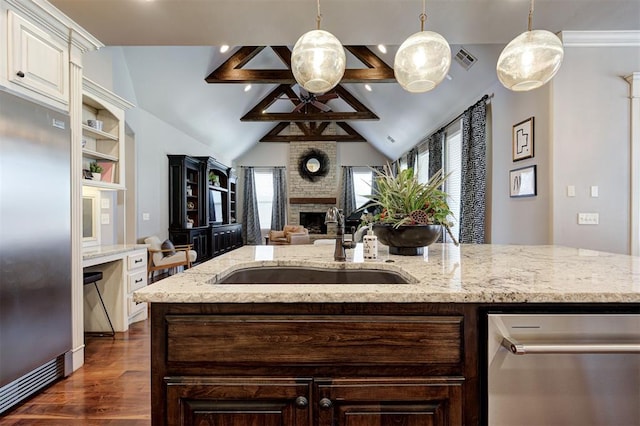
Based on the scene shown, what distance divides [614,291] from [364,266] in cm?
83

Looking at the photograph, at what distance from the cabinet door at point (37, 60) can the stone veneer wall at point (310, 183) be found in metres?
7.45

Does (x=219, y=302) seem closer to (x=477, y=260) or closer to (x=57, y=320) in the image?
(x=477, y=260)

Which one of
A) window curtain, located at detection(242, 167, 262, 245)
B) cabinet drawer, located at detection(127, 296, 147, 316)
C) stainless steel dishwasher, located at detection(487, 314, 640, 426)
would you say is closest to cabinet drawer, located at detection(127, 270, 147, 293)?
cabinet drawer, located at detection(127, 296, 147, 316)

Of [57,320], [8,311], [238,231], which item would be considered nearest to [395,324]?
[8,311]

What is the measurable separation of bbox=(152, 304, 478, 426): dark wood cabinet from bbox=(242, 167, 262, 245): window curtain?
341 inches

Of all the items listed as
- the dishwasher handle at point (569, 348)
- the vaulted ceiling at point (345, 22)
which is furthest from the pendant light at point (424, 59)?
the dishwasher handle at point (569, 348)

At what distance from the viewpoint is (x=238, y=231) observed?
8.82 meters

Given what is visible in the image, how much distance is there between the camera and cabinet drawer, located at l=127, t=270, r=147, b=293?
10.3ft

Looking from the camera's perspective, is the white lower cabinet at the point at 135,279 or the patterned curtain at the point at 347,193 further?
the patterned curtain at the point at 347,193

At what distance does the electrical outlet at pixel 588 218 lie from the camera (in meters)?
2.91

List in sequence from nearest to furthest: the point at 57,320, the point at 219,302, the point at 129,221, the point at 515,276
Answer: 1. the point at 219,302
2. the point at 515,276
3. the point at 57,320
4. the point at 129,221

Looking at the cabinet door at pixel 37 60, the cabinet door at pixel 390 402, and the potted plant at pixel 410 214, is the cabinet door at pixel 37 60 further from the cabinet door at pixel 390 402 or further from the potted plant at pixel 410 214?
the cabinet door at pixel 390 402

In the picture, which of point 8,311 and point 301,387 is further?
point 8,311

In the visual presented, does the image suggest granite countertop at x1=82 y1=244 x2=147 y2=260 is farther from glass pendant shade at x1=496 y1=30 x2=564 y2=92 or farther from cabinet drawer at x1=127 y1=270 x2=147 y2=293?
glass pendant shade at x1=496 y1=30 x2=564 y2=92
